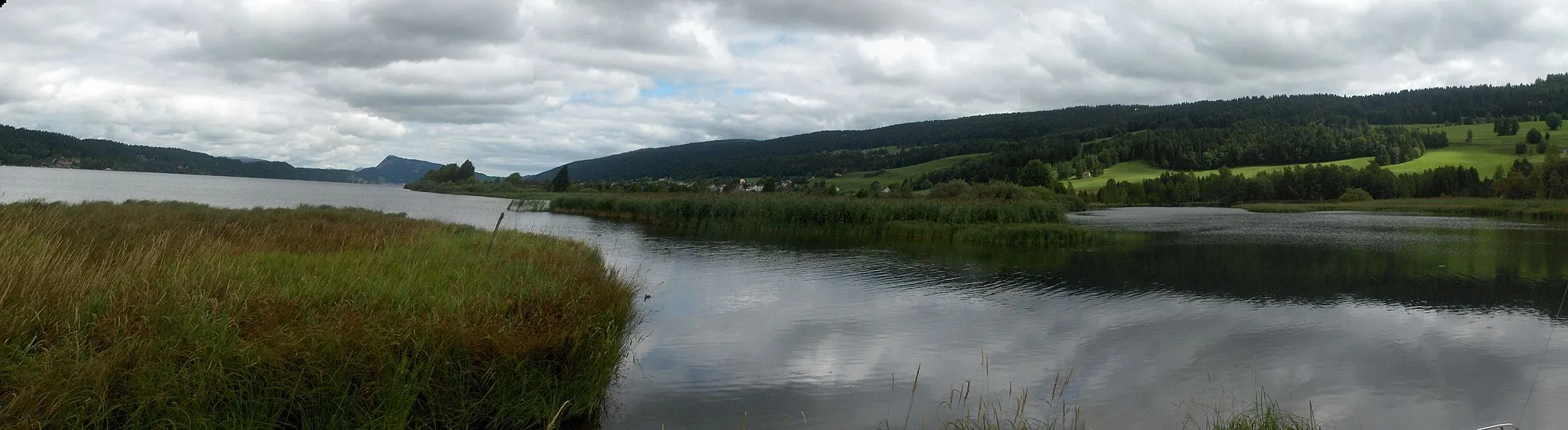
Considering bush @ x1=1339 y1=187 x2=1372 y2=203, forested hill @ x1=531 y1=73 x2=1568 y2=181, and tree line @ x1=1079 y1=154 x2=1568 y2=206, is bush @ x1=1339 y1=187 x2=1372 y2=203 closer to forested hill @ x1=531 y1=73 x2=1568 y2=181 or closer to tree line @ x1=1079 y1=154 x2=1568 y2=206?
tree line @ x1=1079 y1=154 x2=1568 y2=206

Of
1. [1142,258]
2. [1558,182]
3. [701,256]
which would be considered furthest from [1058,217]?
[1558,182]

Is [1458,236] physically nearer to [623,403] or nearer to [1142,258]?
[1142,258]

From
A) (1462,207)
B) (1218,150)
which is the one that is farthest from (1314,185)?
(1462,207)

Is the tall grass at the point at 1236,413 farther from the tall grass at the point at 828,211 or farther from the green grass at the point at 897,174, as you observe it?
the green grass at the point at 897,174

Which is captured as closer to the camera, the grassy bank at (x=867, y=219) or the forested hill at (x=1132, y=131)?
the grassy bank at (x=867, y=219)

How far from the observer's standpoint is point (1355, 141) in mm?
109000

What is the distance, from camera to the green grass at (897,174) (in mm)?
107287

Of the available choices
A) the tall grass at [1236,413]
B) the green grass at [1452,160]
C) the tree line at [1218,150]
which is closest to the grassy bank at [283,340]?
the tall grass at [1236,413]

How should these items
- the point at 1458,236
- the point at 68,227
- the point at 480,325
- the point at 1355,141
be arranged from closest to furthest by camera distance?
the point at 480,325 < the point at 68,227 < the point at 1458,236 < the point at 1355,141

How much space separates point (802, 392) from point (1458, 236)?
131ft

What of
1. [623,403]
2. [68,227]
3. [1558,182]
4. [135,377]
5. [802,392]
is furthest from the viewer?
[1558,182]

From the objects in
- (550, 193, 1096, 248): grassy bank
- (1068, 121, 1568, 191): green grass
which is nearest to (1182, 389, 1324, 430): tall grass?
(550, 193, 1096, 248): grassy bank

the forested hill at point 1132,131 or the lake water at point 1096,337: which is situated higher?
the forested hill at point 1132,131

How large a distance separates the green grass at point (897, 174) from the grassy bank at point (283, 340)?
91104 mm
